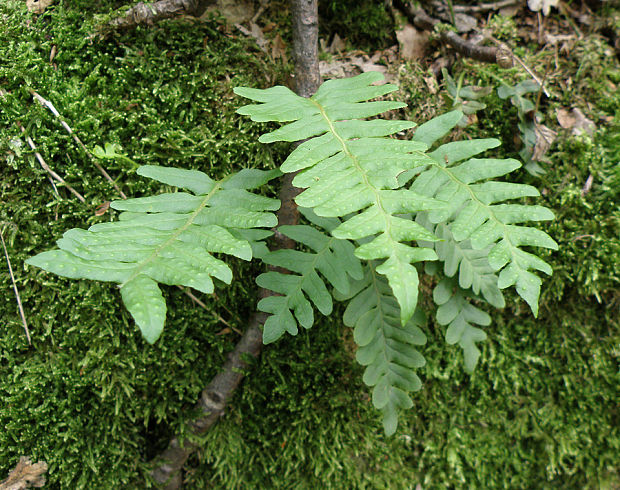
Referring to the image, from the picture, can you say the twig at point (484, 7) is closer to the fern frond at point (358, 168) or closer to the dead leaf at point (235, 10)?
the dead leaf at point (235, 10)

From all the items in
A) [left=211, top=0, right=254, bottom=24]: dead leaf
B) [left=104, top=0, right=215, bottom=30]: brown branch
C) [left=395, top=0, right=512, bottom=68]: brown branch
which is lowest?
[left=395, top=0, right=512, bottom=68]: brown branch

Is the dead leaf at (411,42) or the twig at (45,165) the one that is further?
the dead leaf at (411,42)

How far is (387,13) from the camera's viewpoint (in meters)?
2.93

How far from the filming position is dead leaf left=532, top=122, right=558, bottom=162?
255cm

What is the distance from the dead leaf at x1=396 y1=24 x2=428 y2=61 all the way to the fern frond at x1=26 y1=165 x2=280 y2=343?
1546mm

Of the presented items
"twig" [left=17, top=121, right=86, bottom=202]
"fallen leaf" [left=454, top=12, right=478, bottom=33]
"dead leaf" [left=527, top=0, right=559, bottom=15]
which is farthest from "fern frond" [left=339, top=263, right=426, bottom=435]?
"dead leaf" [left=527, top=0, right=559, bottom=15]

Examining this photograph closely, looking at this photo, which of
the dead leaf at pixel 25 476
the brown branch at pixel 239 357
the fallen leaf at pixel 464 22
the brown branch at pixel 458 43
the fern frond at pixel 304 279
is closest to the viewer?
the fern frond at pixel 304 279

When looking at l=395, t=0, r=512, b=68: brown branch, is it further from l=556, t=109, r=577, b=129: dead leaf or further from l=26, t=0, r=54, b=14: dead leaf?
l=26, t=0, r=54, b=14: dead leaf

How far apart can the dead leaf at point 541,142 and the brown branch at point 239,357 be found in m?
1.28

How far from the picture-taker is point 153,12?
2256 millimetres

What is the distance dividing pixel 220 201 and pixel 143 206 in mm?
295

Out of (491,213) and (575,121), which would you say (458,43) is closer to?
(575,121)

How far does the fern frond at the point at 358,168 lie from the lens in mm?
1357

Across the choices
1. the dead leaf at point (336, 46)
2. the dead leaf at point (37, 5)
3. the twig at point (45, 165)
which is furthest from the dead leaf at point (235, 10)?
the twig at point (45, 165)
